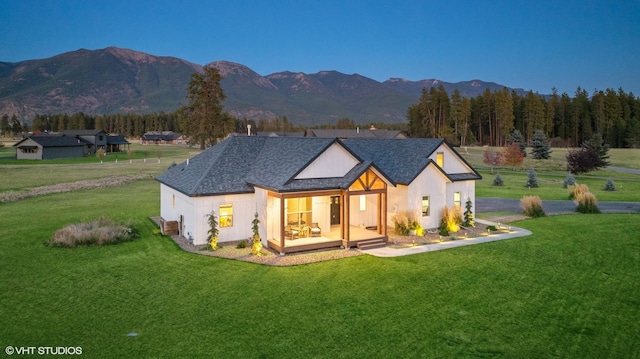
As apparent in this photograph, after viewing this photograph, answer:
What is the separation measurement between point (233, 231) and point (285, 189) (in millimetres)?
3907

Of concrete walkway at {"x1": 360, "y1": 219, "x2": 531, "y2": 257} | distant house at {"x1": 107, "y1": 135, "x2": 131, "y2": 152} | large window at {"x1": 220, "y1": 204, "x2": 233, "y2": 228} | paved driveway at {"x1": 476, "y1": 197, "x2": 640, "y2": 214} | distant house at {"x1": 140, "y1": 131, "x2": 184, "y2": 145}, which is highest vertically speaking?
distant house at {"x1": 140, "y1": 131, "x2": 184, "y2": 145}

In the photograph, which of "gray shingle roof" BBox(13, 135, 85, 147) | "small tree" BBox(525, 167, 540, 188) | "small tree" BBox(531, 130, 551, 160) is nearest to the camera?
"small tree" BBox(525, 167, 540, 188)

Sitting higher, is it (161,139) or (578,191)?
(161,139)

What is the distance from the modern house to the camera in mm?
18266

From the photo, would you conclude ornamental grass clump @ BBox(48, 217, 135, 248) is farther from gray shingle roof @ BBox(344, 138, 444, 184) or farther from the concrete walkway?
gray shingle roof @ BBox(344, 138, 444, 184)

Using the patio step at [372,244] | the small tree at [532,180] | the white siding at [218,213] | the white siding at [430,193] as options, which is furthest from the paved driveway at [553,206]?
the white siding at [218,213]

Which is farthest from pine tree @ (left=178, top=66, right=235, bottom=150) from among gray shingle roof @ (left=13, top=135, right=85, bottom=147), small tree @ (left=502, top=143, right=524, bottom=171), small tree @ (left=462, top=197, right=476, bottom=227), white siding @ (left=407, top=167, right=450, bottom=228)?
small tree @ (left=462, top=197, right=476, bottom=227)

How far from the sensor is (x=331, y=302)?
11.9m

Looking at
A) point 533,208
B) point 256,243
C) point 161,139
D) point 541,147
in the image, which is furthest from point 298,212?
point 161,139

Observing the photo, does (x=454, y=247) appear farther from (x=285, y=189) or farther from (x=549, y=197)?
(x=549, y=197)

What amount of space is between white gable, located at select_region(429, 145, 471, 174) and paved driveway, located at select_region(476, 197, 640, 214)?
519 centimetres

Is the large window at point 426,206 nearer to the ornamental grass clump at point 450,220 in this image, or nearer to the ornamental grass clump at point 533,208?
the ornamental grass clump at point 450,220

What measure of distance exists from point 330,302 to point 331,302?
3 cm

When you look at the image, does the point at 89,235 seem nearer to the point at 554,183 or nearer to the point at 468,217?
the point at 468,217
